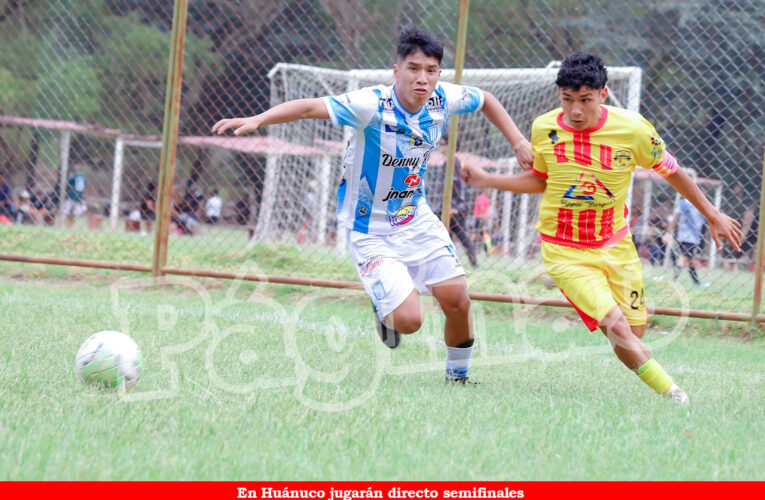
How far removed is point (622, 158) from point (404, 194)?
3.79ft

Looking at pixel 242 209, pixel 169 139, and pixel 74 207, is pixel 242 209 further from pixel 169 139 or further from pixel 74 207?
pixel 74 207

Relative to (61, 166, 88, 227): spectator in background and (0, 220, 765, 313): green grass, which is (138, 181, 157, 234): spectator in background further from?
(61, 166, 88, 227): spectator in background

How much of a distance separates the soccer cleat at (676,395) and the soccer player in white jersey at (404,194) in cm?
103

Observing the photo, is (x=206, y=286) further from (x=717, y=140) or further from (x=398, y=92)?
(x=717, y=140)

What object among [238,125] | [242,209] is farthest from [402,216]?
[242,209]

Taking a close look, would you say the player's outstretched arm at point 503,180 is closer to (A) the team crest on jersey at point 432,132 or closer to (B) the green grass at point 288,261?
(A) the team crest on jersey at point 432,132

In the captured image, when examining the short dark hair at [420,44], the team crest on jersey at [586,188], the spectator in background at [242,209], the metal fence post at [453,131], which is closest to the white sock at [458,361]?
the team crest on jersey at [586,188]

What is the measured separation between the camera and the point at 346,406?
365 cm

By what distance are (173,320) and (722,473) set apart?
4151 mm

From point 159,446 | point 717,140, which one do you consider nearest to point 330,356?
point 159,446

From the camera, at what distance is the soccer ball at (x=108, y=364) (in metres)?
3.75

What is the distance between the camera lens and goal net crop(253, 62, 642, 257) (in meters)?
11.2

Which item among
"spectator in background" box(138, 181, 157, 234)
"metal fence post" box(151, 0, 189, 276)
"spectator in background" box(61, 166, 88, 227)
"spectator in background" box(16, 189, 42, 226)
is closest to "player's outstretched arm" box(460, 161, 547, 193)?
"metal fence post" box(151, 0, 189, 276)
